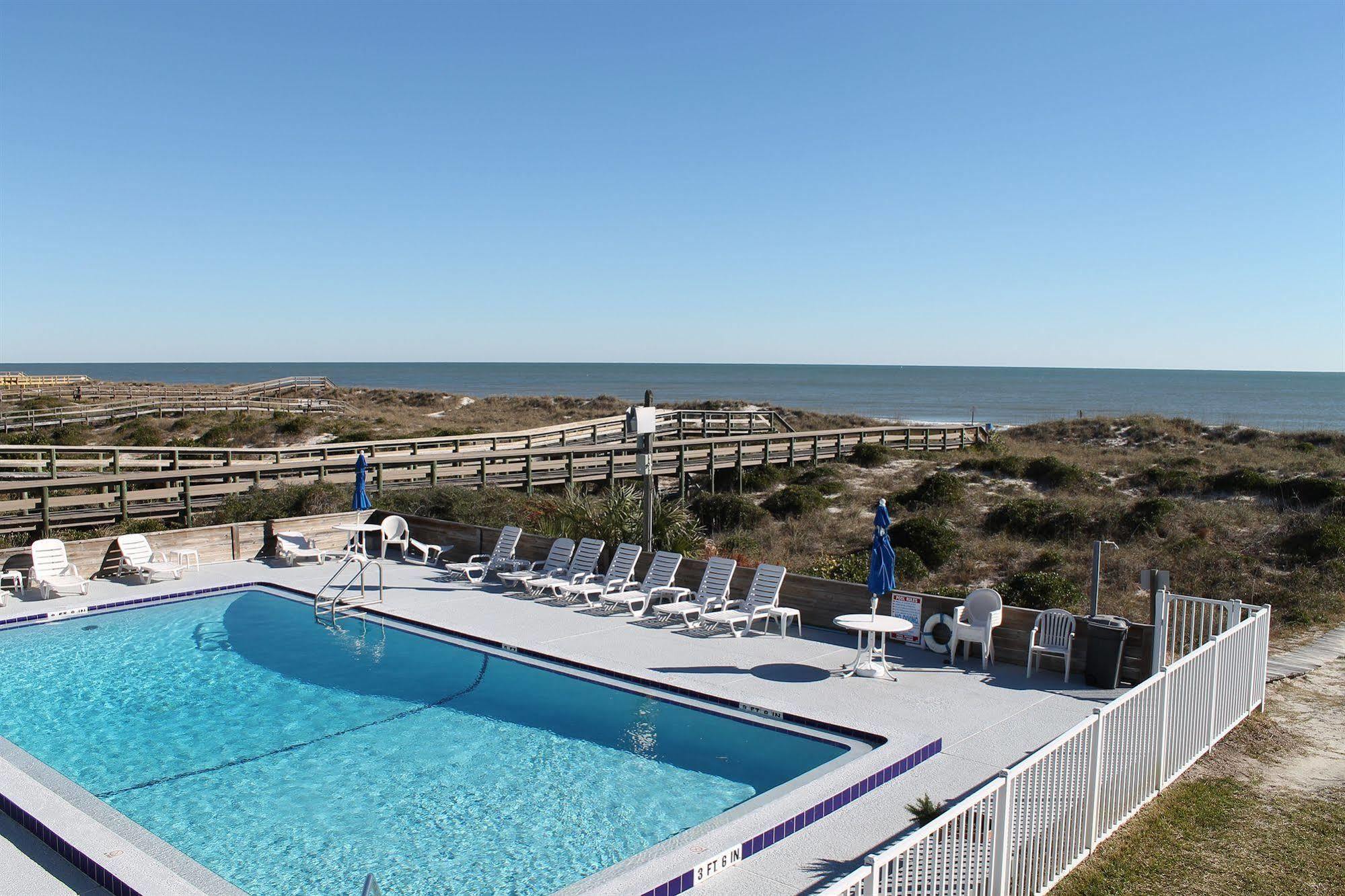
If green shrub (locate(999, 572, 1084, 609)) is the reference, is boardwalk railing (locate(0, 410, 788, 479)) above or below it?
above

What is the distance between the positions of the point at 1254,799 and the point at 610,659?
5602 millimetres

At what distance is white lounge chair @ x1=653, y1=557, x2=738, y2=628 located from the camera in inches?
425

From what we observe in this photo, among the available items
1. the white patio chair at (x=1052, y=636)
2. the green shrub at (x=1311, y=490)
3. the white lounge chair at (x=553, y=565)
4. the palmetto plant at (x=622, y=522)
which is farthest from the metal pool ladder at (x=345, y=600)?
the green shrub at (x=1311, y=490)

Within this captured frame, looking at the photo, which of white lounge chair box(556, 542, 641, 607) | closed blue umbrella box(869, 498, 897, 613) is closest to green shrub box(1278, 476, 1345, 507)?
closed blue umbrella box(869, 498, 897, 613)

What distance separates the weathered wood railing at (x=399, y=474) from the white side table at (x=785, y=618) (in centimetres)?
761

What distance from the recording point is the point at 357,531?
46.7 ft

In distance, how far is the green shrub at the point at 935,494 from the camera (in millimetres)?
19297

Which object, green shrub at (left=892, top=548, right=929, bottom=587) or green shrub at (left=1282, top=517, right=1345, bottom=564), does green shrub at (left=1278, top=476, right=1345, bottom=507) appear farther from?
green shrub at (left=892, top=548, right=929, bottom=587)

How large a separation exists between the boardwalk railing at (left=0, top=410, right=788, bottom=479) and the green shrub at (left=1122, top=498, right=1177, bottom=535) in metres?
9.01

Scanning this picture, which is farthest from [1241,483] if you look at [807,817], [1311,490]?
[807,817]

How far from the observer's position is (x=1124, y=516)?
53.8 feet

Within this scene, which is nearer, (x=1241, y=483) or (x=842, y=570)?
A: (x=842, y=570)

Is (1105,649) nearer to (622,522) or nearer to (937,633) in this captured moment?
(937,633)

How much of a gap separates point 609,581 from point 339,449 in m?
10.4
